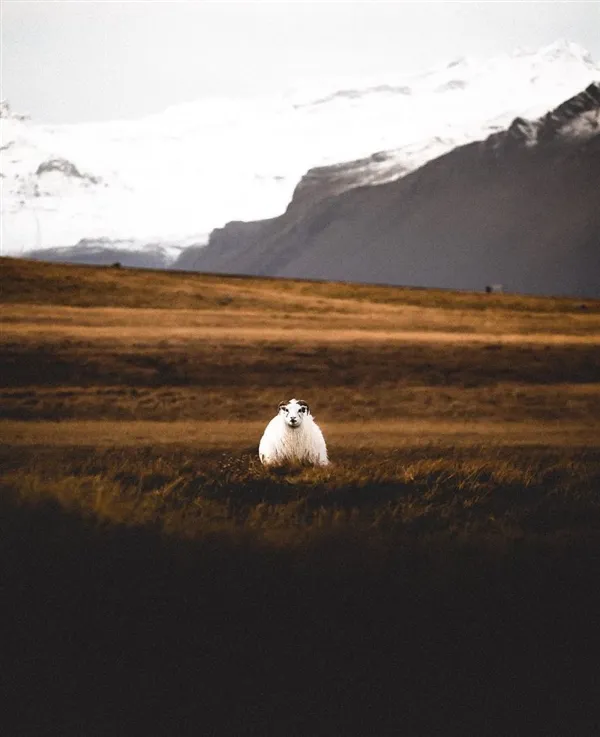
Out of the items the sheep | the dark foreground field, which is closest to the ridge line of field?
the sheep

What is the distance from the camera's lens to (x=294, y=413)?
28.8 feet

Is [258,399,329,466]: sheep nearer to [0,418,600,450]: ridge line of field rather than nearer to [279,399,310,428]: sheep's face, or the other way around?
[279,399,310,428]: sheep's face

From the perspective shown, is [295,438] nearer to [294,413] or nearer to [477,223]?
[294,413]

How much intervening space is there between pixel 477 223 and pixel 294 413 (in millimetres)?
51582

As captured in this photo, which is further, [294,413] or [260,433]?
[260,433]

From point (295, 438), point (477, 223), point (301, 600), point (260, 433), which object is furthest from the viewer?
point (477, 223)

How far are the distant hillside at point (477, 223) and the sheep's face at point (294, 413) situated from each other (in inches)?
533

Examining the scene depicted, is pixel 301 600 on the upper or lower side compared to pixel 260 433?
upper

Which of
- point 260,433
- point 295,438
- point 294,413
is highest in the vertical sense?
point 294,413

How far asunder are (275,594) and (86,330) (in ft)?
57.8

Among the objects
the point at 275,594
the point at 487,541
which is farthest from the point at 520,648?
the point at 275,594

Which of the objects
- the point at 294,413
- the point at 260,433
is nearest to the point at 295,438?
the point at 294,413

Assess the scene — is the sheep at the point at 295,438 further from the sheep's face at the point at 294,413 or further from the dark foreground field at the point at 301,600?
the dark foreground field at the point at 301,600

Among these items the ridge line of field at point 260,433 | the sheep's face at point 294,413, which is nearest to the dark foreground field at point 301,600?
the sheep's face at point 294,413
